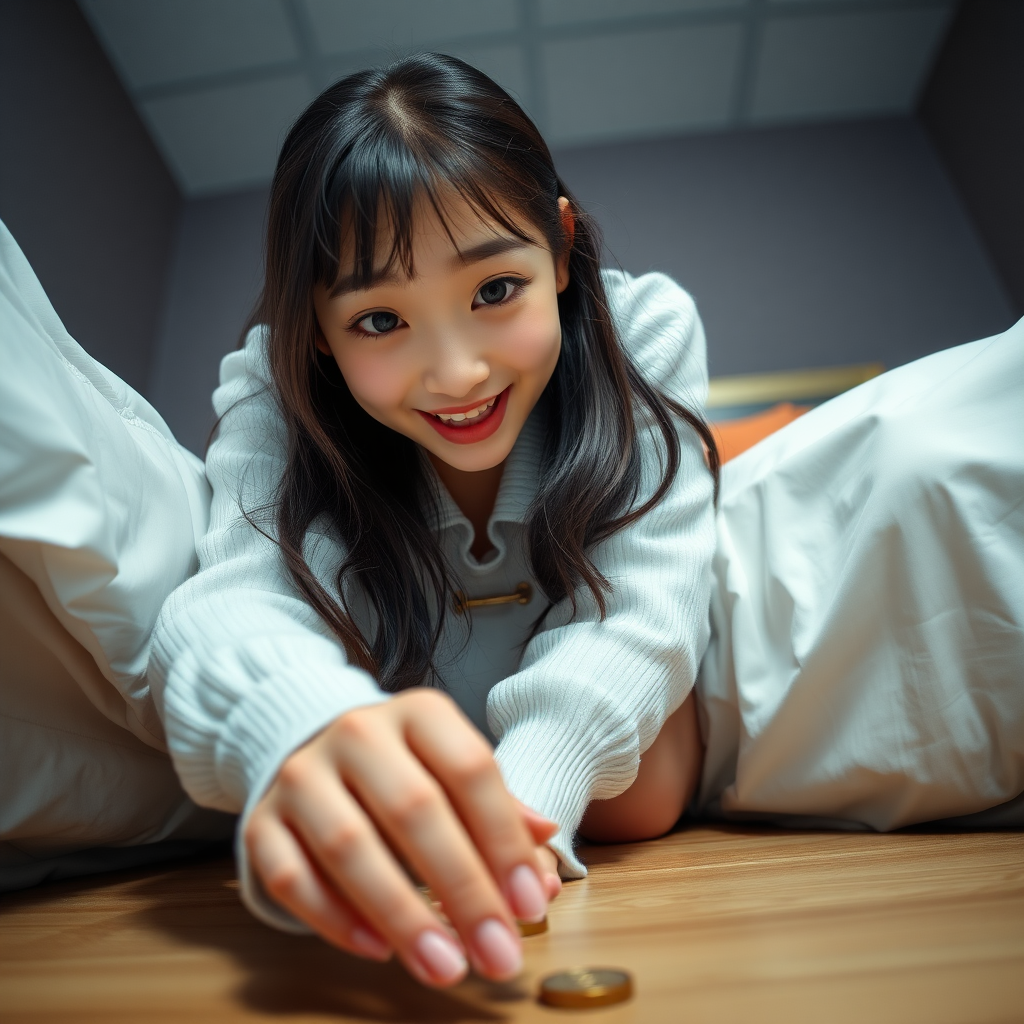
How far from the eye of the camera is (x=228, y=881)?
2.28ft

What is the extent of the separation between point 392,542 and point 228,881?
1.09ft

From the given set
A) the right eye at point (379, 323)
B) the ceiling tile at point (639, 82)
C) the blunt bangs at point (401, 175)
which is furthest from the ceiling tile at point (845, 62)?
the right eye at point (379, 323)

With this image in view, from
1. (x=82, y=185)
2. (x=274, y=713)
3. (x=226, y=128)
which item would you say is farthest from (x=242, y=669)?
(x=226, y=128)

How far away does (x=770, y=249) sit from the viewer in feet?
9.91

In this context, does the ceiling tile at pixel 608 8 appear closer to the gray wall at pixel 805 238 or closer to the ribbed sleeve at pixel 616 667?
the gray wall at pixel 805 238

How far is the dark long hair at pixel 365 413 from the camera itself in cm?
79

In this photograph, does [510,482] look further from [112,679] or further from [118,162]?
[118,162]

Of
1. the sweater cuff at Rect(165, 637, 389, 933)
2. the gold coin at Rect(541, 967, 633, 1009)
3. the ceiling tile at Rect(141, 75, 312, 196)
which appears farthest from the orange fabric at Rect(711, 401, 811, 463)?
the ceiling tile at Rect(141, 75, 312, 196)

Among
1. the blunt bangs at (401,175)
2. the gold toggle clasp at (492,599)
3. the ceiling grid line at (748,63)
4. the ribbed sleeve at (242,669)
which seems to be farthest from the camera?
the ceiling grid line at (748,63)

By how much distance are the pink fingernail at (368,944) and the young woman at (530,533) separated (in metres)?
0.10

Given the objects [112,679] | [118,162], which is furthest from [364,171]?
[118,162]

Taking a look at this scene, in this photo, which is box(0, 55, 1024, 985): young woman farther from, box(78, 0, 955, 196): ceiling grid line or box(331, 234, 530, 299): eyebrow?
box(78, 0, 955, 196): ceiling grid line

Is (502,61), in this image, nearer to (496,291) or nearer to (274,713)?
(496,291)

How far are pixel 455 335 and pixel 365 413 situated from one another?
234mm
